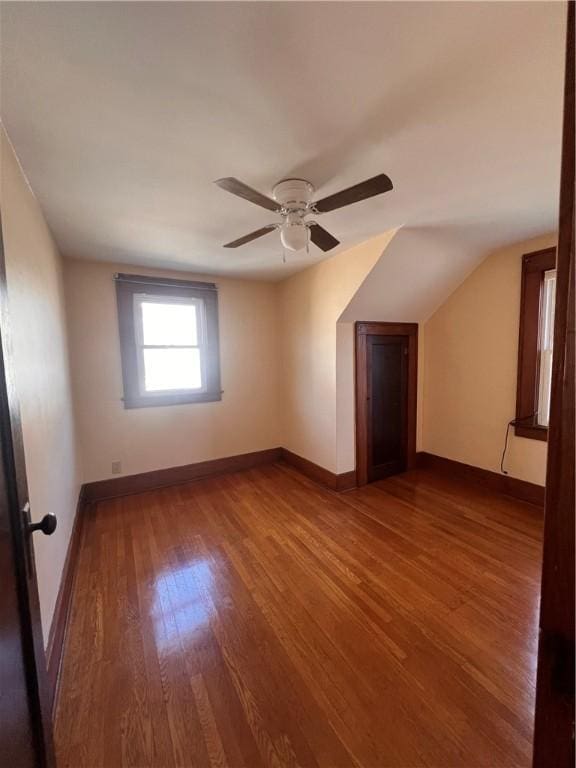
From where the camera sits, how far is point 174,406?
354 cm

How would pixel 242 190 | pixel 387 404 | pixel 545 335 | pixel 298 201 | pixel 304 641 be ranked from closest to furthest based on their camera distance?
1. pixel 242 190
2. pixel 304 641
3. pixel 298 201
4. pixel 545 335
5. pixel 387 404

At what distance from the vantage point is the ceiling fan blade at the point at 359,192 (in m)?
1.35

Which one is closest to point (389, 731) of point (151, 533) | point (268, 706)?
point (268, 706)

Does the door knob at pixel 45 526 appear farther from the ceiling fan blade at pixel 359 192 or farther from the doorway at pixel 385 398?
the doorway at pixel 385 398

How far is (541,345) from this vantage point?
9.35 ft

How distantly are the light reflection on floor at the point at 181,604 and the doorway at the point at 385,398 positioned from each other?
1880 mm

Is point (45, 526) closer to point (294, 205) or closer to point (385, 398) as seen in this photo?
point (294, 205)

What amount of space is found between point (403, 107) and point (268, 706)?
248 cm

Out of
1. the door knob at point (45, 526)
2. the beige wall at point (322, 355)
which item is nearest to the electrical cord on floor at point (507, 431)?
the beige wall at point (322, 355)

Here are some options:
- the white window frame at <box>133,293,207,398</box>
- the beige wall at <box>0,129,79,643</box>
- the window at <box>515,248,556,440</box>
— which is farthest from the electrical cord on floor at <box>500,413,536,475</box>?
the beige wall at <box>0,129,79,643</box>

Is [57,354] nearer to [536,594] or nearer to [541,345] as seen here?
[536,594]

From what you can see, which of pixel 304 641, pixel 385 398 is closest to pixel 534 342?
pixel 385 398

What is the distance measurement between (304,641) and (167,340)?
118 inches

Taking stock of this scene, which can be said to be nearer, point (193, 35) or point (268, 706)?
point (193, 35)
